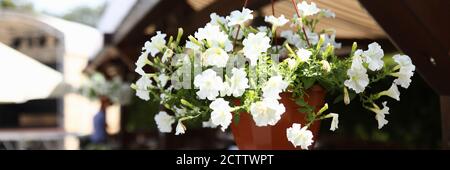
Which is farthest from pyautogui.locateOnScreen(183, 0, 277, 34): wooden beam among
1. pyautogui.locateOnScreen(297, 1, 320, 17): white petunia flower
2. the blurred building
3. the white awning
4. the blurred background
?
the blurred building

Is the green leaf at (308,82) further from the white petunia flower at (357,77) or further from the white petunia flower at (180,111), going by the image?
the white petunia flower at (180,111)

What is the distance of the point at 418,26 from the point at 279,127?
0.89 meters

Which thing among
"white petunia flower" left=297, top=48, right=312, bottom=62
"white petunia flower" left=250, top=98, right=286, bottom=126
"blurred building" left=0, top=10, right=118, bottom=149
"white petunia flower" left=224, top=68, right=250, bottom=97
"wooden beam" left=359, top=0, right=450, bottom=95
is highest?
"blurred building" left=0, top=10, right=118, bottom=149

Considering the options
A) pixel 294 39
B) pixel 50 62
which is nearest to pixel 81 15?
pixel 50 62

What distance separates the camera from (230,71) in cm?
Result: 172

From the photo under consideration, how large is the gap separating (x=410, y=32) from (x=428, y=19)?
8cm

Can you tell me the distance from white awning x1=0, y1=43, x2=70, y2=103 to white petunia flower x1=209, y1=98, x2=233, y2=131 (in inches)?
249

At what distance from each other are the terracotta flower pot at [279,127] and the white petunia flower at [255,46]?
15 centimetres

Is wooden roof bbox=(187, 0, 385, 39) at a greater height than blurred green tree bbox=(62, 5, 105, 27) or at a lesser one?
lesser

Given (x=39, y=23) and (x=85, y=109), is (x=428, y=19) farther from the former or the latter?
(x=85, y=109)

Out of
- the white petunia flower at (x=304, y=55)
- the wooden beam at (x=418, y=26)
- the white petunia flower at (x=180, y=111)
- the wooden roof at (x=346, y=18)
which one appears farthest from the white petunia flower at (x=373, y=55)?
the wooden roof at (x=346, y=18)

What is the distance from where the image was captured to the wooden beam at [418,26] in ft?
7.72

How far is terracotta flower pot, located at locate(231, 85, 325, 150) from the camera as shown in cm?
173

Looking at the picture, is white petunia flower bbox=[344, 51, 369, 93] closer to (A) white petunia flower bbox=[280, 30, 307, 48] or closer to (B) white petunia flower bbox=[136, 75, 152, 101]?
(A) white petunia flower bbox=[280, 30, 307, 48]
